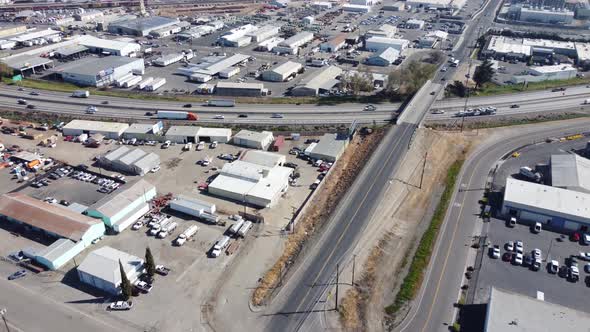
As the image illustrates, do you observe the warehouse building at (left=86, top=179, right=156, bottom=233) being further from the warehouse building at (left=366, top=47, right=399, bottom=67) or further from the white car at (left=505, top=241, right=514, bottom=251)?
the warehouse building at (left=366, top=47, right=399, bottom=67)

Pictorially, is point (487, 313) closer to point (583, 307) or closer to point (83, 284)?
point (583, 307)

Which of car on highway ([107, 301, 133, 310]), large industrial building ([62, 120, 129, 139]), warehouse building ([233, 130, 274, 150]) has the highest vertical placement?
large industrial building ([62, 120, 129, 139])

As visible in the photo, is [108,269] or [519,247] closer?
[108,269]

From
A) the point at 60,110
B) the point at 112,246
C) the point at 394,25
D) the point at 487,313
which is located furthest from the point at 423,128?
the point at 394,25

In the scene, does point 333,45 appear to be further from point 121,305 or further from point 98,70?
point 121,305

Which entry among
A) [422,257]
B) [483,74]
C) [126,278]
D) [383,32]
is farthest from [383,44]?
[126,278]

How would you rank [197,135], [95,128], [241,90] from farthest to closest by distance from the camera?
[241,90], [95,128], [197,135]

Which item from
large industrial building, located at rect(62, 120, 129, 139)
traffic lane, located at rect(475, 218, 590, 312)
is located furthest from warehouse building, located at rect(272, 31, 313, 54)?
traffic lane, located at rect(475, 218, 590, 312)
